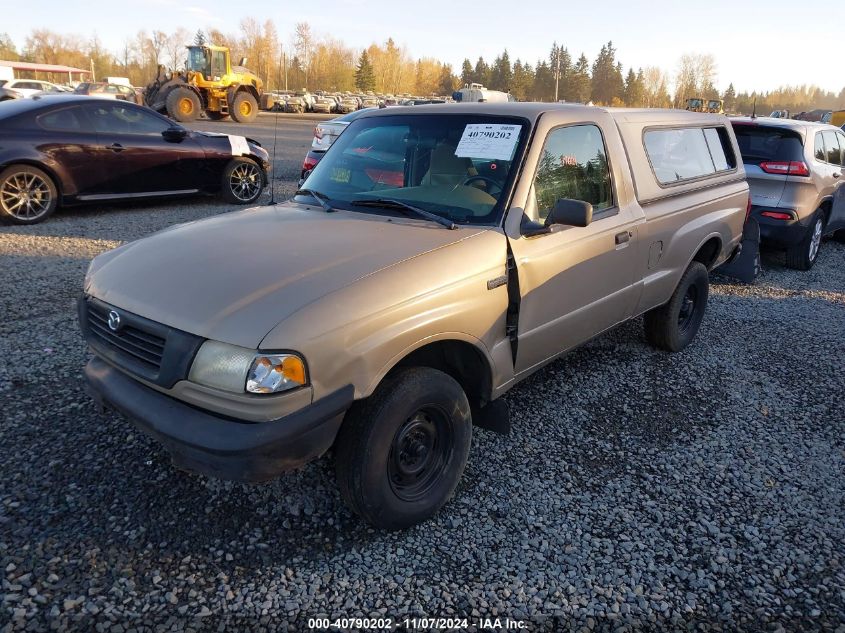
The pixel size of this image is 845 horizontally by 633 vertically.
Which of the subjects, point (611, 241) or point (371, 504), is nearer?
point (371, 504)

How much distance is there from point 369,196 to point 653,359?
278cm

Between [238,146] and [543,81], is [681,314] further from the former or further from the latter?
[543,81]

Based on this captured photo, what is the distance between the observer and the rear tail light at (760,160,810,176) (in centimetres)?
721

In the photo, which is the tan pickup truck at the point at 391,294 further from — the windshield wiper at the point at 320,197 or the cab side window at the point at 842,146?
the cab side window at the point at 842,146

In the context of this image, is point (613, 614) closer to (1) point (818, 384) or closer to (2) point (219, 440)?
(2) point (219, 440)

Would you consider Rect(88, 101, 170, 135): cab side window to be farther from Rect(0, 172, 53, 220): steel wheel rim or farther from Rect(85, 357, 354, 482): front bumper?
Rect(85, 357, 354, 482): front bumper

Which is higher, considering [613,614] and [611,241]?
[611,241]

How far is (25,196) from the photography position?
26.1 feet

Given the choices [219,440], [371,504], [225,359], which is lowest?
[371,504]

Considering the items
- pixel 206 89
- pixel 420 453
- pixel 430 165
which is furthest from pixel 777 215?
pixel 206 89

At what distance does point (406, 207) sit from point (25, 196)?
7.06 meters

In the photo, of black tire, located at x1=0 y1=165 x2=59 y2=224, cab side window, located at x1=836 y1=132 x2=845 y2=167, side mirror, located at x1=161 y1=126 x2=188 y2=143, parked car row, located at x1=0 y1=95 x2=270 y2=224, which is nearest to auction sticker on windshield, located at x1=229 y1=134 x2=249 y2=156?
parked car row, located at x1=0 y1=95 x2=270 y2=224

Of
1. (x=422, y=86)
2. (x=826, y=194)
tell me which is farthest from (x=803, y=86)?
(x=826, y=194)

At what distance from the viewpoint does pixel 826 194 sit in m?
7.68
